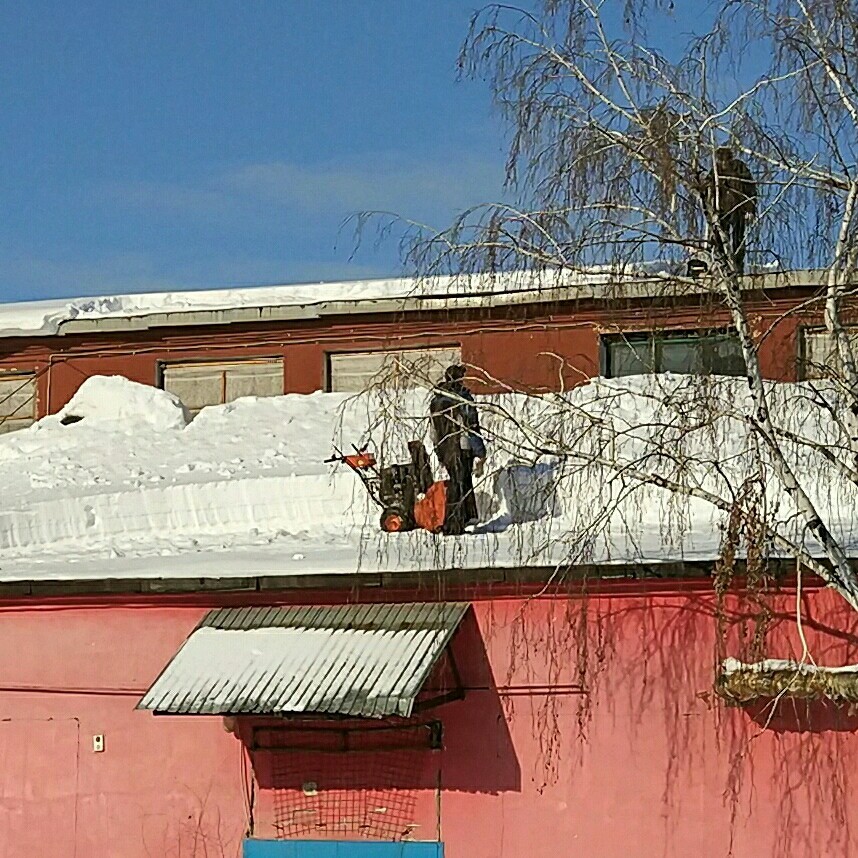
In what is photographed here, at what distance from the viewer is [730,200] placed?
1031cm

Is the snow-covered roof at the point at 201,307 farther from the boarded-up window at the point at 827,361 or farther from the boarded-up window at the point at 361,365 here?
the boarded-up window at the point at 827,361

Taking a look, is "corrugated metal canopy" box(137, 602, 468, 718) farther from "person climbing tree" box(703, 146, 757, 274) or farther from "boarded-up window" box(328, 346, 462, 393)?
"boarded-up window" box(328, 346, 462, 393)

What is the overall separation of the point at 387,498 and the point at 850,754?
6.03m

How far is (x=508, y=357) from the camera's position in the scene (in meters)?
20.7

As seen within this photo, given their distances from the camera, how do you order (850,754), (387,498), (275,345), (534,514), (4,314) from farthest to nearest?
1. (4,314)
2. (275,345)
3. (387,498)
4. (534,514)
5. (850,754)

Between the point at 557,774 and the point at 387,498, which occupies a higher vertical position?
the point at 387,498

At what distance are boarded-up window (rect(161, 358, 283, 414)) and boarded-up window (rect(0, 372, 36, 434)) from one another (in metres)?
1.94

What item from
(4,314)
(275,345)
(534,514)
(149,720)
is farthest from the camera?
(4,314)

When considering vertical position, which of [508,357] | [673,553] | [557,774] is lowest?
[557,774]

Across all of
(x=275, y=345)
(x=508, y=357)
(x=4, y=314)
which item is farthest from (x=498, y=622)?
(x=4, y=314)

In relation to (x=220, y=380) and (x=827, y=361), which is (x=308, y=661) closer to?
(x=827, y=361)

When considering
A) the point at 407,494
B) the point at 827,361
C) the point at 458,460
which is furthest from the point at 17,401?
the point at 827,361

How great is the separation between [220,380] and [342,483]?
427 cm

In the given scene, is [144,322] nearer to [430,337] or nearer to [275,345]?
[275,345]
